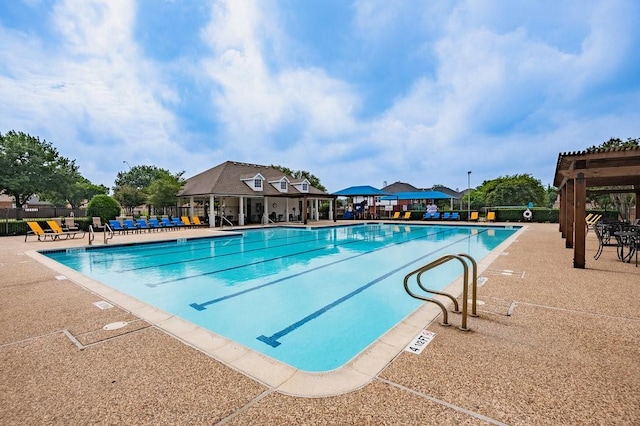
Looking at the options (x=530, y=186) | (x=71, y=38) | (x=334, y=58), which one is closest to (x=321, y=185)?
(x=334, y=58)

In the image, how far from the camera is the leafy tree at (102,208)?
19.3 m

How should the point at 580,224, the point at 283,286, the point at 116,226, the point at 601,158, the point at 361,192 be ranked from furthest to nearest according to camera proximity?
the point at 361,192, the point at 116,226, the point at 283,286, the point at 601,158, the point at 580,224

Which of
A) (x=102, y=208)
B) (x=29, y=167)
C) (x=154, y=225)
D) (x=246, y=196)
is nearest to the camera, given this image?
(x=154, y=225)

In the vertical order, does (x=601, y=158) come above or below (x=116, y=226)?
above

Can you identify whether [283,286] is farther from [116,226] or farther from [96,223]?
[96,223]

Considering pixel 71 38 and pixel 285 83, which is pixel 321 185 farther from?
pixel 71 38

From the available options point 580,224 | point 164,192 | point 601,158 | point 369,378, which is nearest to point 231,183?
point 164,192

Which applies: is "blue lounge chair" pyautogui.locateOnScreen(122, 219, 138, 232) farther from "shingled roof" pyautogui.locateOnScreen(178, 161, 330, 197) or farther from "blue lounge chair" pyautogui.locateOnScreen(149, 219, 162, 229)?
"shingled roof" pyautogui.locateOnScreen(178, 161, 330, 197)

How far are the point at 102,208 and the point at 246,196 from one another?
9.05m

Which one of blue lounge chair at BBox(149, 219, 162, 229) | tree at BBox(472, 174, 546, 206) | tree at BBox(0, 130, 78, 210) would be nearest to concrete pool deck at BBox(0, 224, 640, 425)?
blue lounge chair at BBox(149, 219, 162, 229)

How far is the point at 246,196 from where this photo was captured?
75.5 feet

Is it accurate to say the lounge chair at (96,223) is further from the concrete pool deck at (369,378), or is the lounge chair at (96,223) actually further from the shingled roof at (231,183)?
the concrete pool deck at (369,378)

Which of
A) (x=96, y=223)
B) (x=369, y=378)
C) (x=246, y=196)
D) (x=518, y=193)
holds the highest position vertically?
(x=518, y=193)

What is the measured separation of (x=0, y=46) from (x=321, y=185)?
34686 millimetres
